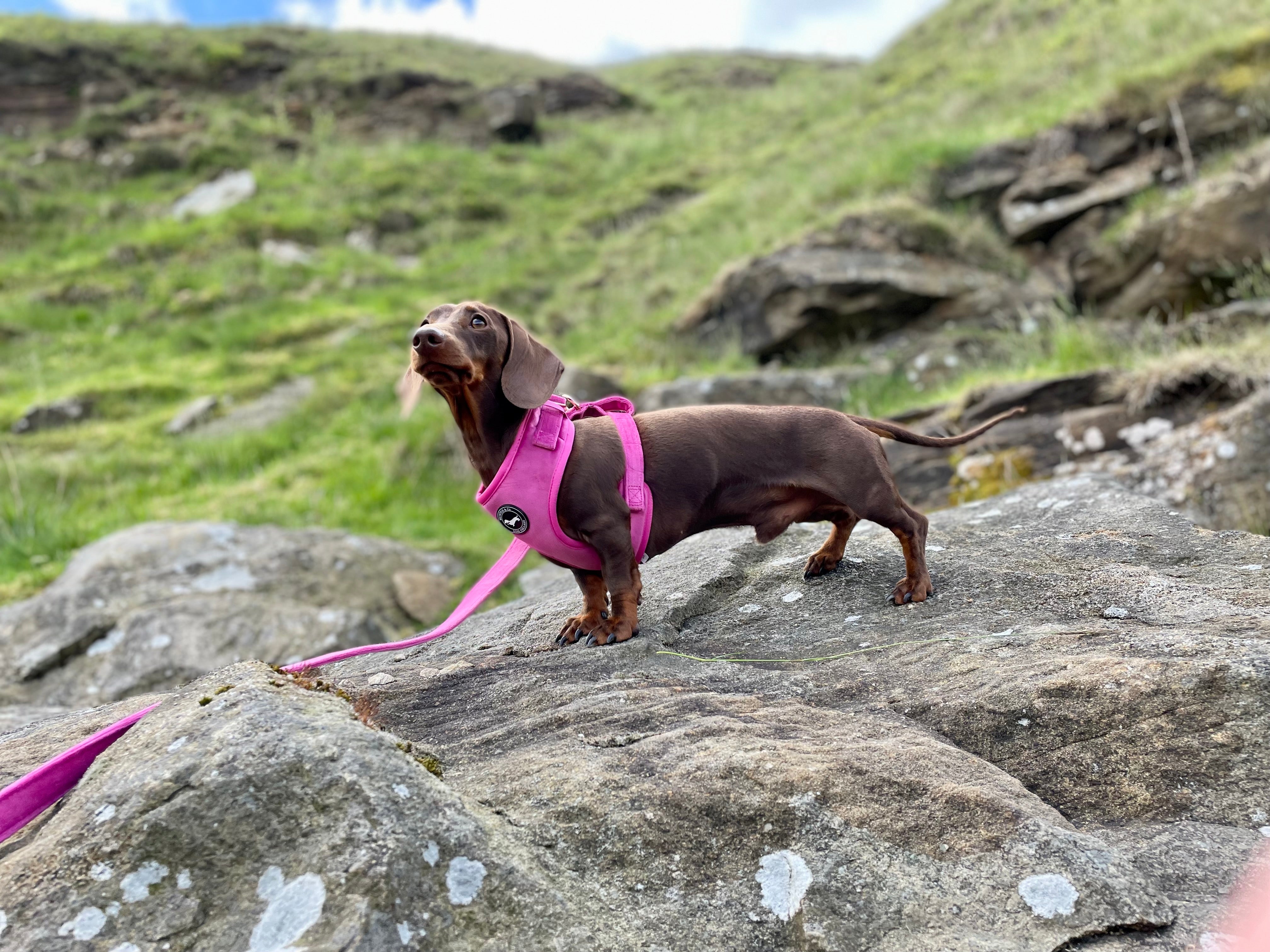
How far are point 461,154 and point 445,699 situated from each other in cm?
2238

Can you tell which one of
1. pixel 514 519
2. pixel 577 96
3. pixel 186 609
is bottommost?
pixel 186 609

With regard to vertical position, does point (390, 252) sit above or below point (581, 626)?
above

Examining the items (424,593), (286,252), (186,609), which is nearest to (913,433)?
(424,593)

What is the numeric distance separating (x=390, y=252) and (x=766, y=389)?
1166cm

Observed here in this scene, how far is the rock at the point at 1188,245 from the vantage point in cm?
724

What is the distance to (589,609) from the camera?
3383 millimetres

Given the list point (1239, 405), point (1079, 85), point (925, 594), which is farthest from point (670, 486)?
point (1079, 85)

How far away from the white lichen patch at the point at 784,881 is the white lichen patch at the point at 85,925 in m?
1.28

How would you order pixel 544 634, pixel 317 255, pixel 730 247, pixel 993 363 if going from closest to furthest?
pixel 544 634, pixel 993 363, pixel 730 247, pixel 317 255

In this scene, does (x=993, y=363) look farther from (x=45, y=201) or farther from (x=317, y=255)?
(x=45, y=201)

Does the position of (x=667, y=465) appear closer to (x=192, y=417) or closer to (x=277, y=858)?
(x=277, y=858)

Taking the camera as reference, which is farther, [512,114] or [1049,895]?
[512,114]

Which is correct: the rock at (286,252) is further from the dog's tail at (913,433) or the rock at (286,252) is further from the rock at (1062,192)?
the dog's tail at (913,433)

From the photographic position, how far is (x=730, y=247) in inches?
500
